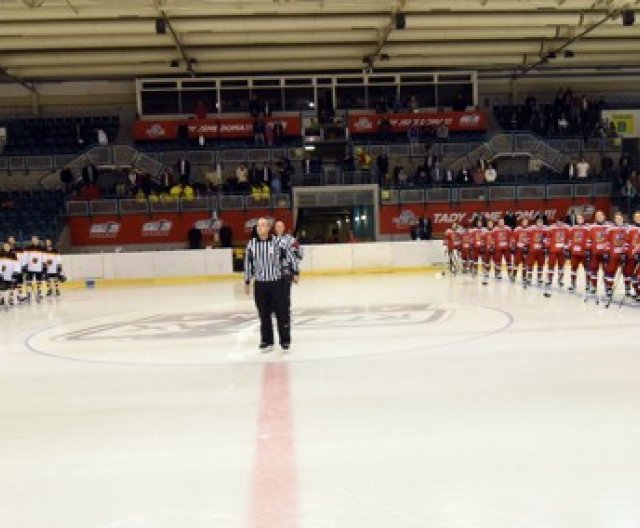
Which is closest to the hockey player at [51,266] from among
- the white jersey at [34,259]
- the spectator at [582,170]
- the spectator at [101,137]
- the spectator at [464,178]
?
the white jersey at [34,259]

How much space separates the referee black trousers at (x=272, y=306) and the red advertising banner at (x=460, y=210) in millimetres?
18634

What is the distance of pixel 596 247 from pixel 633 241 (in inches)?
28.5

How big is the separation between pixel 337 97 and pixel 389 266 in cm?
1063

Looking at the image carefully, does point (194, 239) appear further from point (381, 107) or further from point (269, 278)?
point (269, 278)

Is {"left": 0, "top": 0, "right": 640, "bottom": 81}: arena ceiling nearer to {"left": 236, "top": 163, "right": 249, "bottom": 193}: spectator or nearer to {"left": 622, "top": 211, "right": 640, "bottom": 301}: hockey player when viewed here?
{"left": 236, "top": 163, "right": 249, "bottom": 193}: spectator

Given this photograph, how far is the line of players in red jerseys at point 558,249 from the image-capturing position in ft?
36.4

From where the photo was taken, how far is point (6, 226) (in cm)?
2480

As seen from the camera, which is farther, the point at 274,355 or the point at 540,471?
the point at 274,355

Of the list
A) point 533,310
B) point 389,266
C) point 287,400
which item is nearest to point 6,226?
→ point 389,266

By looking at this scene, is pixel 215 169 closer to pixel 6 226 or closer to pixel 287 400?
pixel 6 226

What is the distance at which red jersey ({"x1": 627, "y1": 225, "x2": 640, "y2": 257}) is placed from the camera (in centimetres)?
1075

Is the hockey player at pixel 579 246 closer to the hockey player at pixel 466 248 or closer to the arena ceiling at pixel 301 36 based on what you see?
the hockey player at pixel 466 248

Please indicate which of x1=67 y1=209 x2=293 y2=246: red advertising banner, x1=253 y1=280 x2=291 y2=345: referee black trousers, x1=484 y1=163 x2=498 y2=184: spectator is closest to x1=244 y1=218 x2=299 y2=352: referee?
x1=253 y1=280 x2=291 y2=345: referee black trousers

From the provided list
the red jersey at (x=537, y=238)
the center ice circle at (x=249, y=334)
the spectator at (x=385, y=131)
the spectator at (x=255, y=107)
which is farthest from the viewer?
the spectator at (x=255, y=107)
